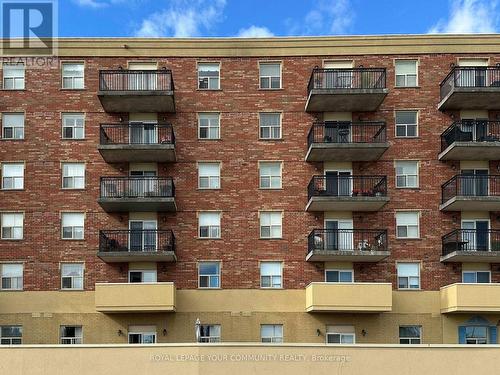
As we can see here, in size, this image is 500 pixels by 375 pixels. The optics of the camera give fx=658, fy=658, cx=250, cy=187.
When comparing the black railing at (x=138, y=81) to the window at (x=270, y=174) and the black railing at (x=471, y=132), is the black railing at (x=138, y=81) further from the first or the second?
the black railing at (x=471, y=132)

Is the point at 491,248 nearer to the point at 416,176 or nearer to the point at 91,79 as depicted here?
the point at 416,176

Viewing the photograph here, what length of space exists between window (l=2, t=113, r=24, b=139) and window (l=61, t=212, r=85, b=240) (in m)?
4.38

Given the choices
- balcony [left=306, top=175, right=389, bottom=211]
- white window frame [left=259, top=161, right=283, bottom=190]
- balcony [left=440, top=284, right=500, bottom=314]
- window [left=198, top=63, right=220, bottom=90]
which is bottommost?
balcony [left=440, top=284, right=500, bottom=314]

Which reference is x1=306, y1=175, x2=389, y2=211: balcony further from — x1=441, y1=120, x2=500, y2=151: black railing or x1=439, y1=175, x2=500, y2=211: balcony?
x1=441, y1=120, x2=500, y2=151: black railing

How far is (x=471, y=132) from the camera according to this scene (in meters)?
30.3

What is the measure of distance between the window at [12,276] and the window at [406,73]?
776 inches

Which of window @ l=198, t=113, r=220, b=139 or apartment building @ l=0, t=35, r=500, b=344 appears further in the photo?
window @ l=198, t=113, r=220, b=139

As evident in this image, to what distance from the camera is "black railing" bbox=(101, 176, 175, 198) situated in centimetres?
2975

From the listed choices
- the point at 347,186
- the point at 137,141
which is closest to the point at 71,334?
the point at 137,141

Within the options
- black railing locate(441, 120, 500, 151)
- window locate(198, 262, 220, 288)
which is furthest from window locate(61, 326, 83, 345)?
black railing locate(441, 120, 500, 151)

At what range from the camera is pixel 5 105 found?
102 ft

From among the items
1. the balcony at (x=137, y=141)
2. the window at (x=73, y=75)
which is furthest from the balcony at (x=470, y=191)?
the window at (x=73, y=75)

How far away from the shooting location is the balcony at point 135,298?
2822 cm

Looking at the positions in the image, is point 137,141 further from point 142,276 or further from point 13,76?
point 13,76
